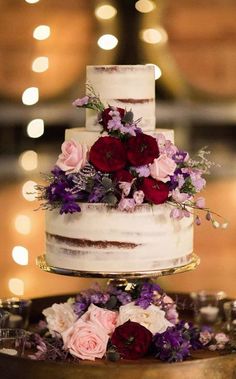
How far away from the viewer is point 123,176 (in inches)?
80.9

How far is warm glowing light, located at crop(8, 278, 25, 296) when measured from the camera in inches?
147

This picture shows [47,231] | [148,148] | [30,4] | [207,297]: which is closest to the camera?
[148,148]

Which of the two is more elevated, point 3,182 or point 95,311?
point 3,182

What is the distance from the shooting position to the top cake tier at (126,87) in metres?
2.15

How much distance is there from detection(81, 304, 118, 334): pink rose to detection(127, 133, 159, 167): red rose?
1.18 ft

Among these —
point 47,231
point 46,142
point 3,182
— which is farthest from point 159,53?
point 47,231

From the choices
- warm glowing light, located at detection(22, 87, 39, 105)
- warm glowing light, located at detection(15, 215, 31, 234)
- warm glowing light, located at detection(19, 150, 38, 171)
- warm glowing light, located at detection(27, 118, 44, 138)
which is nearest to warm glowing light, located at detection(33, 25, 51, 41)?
warm glowing light, located at detection(22, 87, 39, 105)

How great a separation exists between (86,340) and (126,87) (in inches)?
22.5

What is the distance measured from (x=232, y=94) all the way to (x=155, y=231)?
178 cm

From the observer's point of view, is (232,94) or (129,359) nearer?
(129,359)

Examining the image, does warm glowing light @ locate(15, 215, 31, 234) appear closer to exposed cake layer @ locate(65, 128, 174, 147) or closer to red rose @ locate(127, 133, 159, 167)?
exposed cake layer @ locate(65, 128, 174, 147)

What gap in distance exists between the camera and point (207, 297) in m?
2.70

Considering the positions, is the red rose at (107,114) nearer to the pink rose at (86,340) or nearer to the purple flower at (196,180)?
the purple flower at (196,180)

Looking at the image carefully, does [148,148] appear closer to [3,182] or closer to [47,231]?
[47,231]
